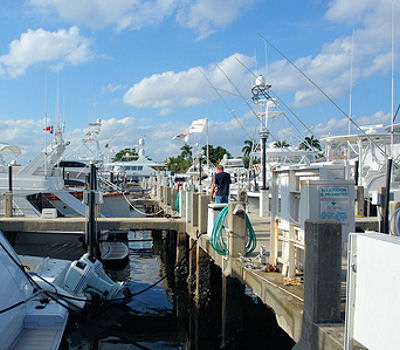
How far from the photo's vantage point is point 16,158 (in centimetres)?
2230

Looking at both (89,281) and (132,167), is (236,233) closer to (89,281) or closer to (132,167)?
(89,281)

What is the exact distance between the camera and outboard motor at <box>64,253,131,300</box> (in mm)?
8492

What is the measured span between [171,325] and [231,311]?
99.9 inches

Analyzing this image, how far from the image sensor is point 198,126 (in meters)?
22.3

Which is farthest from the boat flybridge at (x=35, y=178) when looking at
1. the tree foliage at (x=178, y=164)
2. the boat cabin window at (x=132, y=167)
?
the tree foliage at (x=178, y=164)

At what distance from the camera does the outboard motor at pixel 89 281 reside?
8.49 metres

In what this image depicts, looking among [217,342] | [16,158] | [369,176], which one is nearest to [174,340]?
[217,342]

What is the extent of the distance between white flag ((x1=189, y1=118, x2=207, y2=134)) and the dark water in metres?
11.1

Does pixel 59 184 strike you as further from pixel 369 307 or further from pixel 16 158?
pixel 369 307

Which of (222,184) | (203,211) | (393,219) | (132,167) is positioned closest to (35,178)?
(222,184)

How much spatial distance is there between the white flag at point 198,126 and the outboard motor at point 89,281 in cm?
1364

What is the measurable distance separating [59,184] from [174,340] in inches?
415

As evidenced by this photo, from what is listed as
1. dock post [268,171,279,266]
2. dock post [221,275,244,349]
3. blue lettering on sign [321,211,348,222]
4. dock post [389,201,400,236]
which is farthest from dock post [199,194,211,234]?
blue lettering on sign [321,211,348,222]

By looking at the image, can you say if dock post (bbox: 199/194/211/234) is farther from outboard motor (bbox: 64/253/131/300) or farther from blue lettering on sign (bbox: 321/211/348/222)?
blue lettering on sign (bbox: 321/211/348/222)
